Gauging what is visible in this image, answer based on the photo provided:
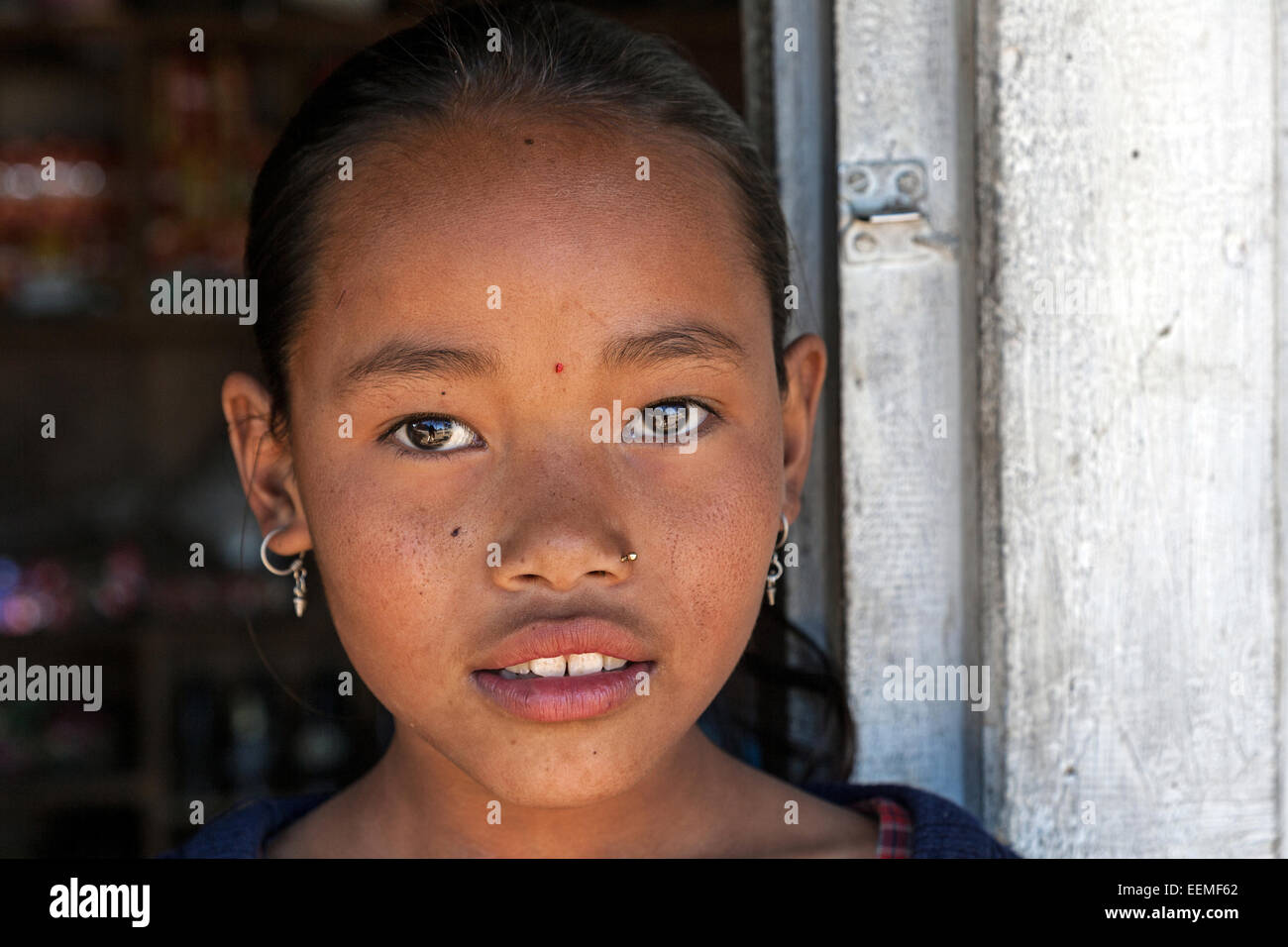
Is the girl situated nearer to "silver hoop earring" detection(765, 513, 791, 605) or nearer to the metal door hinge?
"silver hoop earring" detection(765, 513, 791, 605)

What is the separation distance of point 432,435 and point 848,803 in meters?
0.62

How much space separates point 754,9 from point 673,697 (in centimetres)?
90

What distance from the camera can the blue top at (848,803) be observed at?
117 centimetres

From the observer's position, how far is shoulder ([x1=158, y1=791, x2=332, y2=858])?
1242 millimetres

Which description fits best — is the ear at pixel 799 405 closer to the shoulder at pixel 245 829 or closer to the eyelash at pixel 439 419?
the eyelash at pixel 439 419

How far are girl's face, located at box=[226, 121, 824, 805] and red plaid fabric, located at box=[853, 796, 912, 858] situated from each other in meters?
0.29

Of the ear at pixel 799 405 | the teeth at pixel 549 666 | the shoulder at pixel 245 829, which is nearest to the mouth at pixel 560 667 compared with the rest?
the teeth at pixel 549 666

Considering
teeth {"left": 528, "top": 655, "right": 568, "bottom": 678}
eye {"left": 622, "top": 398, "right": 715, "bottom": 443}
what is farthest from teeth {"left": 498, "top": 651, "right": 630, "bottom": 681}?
eye {"left": 622, "top": 398, "right": 715, "bottom": 443}

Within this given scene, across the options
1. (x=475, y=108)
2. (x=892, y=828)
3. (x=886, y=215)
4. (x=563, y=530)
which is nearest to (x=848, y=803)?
(x=892, y=828)

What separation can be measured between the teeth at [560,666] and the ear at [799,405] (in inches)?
12.1

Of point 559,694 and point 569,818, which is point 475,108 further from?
point 569,818
